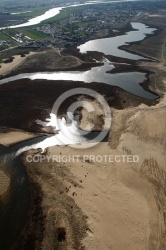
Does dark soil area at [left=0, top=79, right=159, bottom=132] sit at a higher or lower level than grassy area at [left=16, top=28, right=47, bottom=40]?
higher

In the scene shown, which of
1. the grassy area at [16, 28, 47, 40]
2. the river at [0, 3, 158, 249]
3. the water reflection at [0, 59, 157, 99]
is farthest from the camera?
the grassy area at [16, 28, 47, 40]

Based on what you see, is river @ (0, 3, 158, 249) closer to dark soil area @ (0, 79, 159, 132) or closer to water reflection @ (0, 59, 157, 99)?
water reflection @ (0, 59, 157, 99)

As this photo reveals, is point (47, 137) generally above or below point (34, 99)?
below

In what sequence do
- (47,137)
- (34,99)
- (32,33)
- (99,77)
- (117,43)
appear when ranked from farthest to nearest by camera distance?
(32,33), (117,43), (99,77), (34,99), (47,137)

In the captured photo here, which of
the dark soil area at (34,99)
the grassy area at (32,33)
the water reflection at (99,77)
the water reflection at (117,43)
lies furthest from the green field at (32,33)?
the dark soil area at (34,99)

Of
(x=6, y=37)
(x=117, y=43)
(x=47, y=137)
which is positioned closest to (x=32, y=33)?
(x=6, y=37)

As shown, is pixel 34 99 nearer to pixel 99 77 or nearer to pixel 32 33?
pixel 99 77

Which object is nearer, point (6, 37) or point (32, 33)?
point (6, 37)

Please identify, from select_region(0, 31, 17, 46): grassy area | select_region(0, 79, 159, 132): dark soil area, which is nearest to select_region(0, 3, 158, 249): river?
select_region(0, 79, 159, 132): dark soil area
